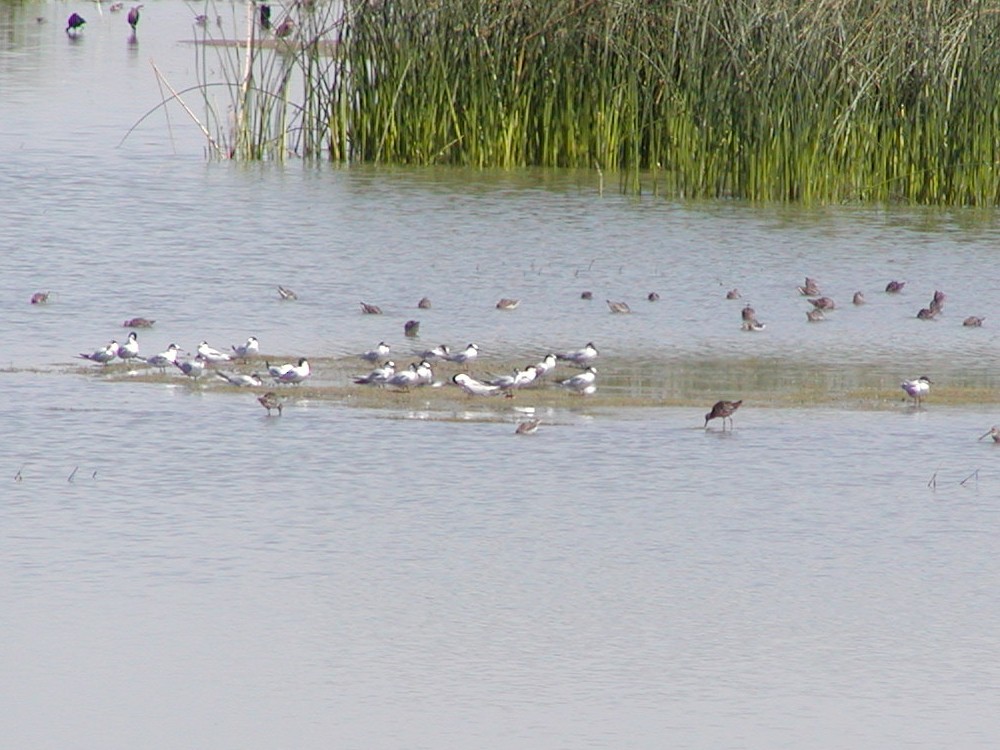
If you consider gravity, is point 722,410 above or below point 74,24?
below

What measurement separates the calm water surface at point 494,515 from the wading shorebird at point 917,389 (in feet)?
0.41

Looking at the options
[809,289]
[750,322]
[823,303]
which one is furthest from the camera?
[809,289]

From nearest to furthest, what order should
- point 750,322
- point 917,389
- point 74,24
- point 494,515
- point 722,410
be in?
1. point 494,515
2. point 722,410
3. point 917,389
4. point 750,322
5. point 74,24

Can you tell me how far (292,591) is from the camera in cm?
618

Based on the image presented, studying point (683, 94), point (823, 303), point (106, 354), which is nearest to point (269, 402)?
point (106, 354)

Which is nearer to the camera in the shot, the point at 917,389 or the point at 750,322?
the point at 917,389

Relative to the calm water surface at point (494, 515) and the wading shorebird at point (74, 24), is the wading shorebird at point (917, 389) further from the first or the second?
the wading shorebird at point (74, 24)

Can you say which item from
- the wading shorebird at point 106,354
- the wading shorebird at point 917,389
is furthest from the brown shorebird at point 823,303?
the wading shorebird at point 106,354

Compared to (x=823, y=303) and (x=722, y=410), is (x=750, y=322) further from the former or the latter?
(x=722, y=410)

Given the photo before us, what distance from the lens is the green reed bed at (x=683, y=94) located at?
14680mm

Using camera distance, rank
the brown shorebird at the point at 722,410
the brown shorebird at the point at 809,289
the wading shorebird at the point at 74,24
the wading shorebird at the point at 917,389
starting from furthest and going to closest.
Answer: the wading shorebird at the point at 74,24 → the brown shorebird at the point at 809,289 → the wading shorebird at the point at 917,389 → the brown shorebird at the point at 722,410

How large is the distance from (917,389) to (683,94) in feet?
21.6

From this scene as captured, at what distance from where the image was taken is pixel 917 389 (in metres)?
9.17

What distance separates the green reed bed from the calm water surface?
4.46 ft
